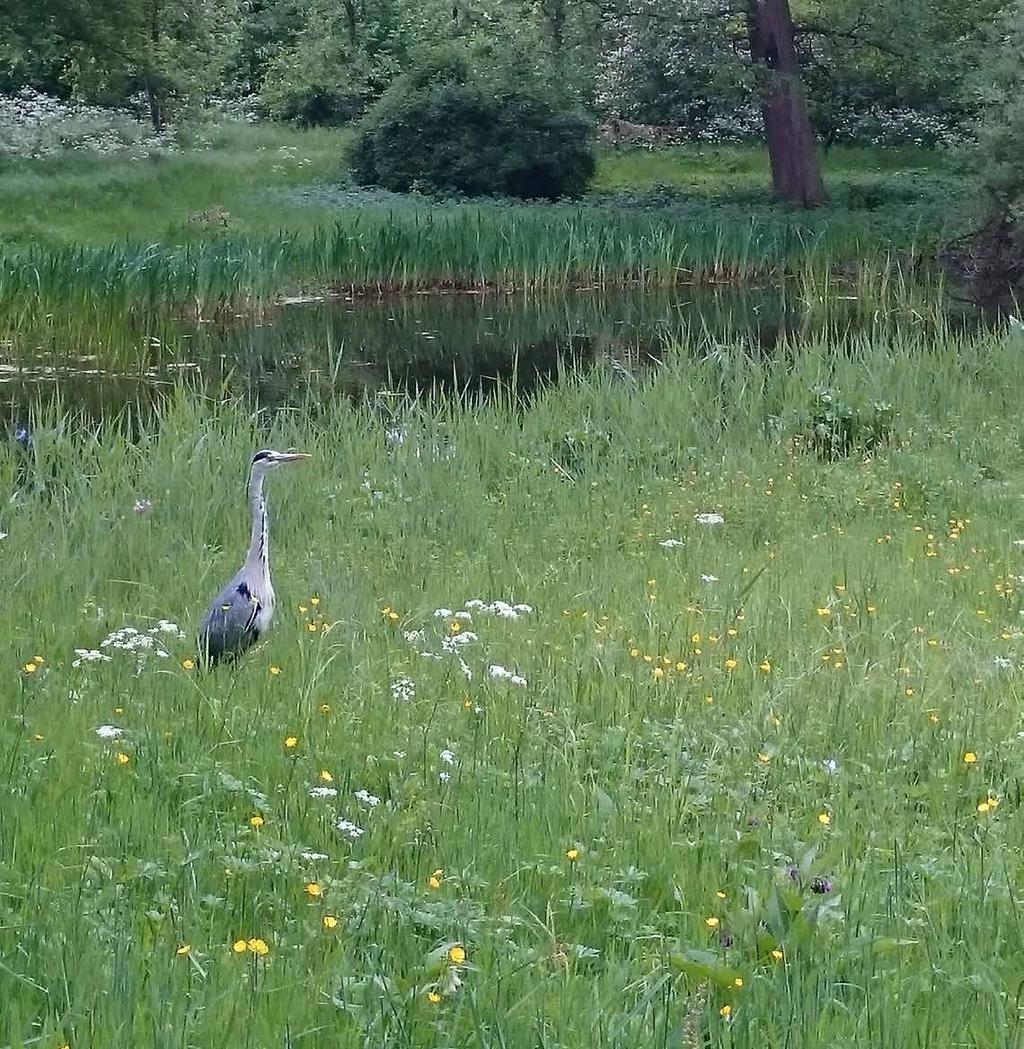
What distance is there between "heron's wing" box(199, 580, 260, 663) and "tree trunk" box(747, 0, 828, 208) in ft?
74.8

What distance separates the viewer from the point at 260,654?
5.97 metres

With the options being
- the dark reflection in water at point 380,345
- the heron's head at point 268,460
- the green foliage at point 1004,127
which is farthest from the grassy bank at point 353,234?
the heron's head at point 268,460

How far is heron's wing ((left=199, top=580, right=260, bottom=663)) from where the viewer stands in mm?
5801

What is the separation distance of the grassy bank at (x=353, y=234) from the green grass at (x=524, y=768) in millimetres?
10164

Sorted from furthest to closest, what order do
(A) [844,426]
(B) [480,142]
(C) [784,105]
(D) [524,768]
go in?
(B) [480,142] < (C) [784,105] < (A) [844,426] < (D) [524,768]

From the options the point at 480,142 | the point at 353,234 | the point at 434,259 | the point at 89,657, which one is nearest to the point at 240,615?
the point at 89,657

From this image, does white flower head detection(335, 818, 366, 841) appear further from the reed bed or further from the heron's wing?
the reed bed

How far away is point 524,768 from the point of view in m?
4.62

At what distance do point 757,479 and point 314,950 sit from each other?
673 centimetres

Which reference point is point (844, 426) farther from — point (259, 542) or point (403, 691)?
point (403, 691)

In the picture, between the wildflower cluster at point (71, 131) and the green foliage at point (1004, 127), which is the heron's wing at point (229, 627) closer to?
the green foliage at point (1004, 127)

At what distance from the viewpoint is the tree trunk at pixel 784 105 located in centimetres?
2708

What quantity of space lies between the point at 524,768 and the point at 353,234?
18.4 m

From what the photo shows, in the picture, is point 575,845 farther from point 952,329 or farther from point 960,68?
point 960,68
